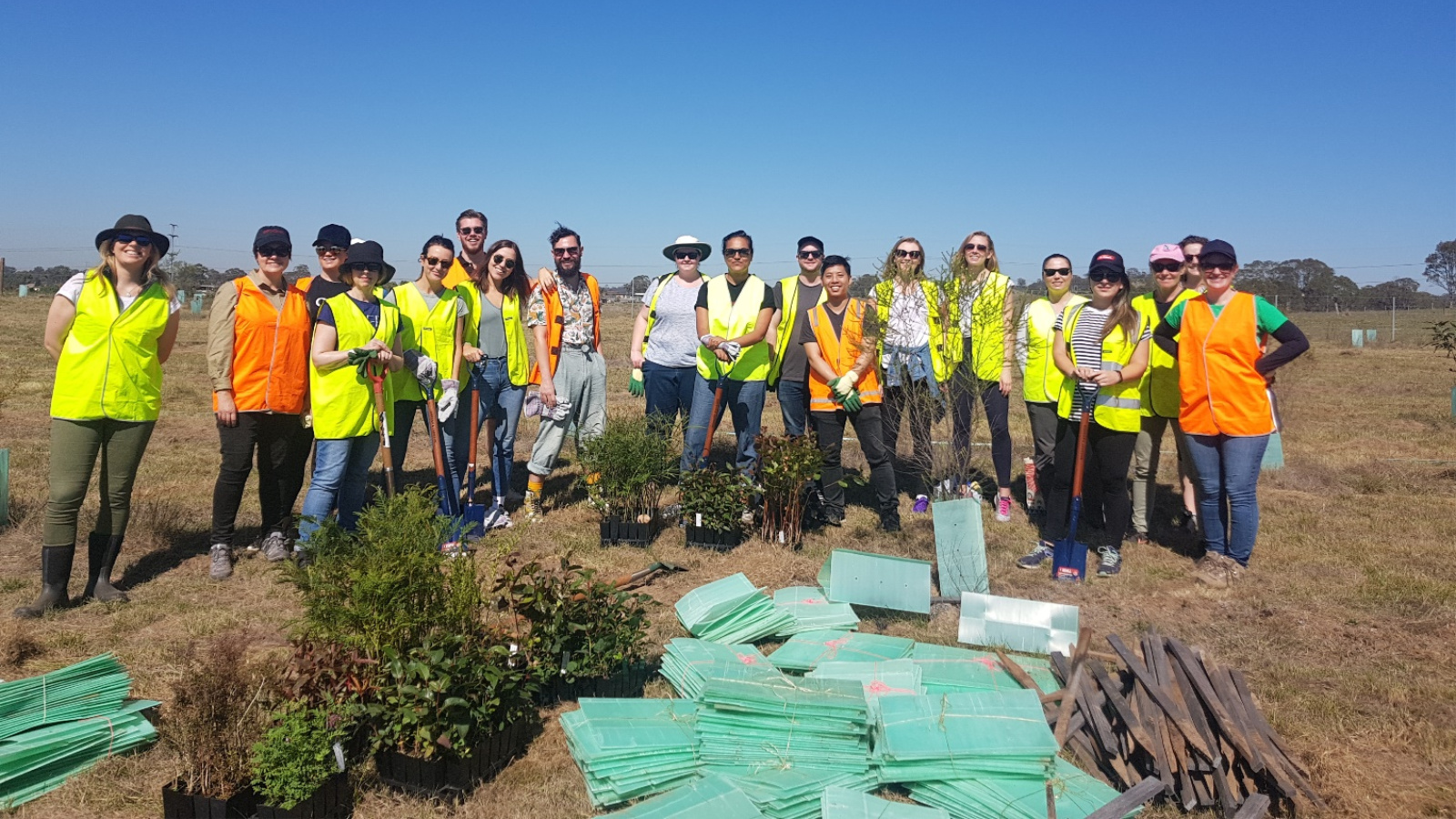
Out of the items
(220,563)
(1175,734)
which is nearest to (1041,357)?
(1175,734)

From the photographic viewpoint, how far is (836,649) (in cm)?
449

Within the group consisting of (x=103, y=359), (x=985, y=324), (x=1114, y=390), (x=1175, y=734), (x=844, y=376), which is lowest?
(x=1175, y=734)

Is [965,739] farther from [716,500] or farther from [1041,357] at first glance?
[1041,357]

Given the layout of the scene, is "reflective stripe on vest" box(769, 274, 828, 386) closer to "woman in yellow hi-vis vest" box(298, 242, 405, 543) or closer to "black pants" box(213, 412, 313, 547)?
"woman in yellow hi-vis vest" box(298, 242, 405, 543)

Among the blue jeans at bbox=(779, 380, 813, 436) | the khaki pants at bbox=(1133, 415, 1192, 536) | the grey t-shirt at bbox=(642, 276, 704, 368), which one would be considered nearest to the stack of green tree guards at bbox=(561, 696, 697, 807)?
the blue jeans at bbox=(779, 380, 813, 436)

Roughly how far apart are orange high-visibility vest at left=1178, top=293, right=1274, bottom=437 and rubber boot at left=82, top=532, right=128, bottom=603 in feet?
21.6

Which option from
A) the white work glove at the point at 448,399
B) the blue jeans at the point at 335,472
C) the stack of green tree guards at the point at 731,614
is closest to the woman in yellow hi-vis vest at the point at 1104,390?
the stack of green tree guards at the point at 731,614

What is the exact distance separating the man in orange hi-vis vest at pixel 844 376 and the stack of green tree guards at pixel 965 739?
2929 millimetres

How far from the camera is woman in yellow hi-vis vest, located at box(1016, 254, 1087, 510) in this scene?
20.9 ft

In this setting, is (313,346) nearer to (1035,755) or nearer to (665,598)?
(665,598)

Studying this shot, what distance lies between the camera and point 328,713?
319 cm

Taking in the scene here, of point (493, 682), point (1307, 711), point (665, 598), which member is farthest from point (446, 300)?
point (1307, 711)

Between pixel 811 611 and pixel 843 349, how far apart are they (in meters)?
2.12

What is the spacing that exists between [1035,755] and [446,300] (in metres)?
4.80
